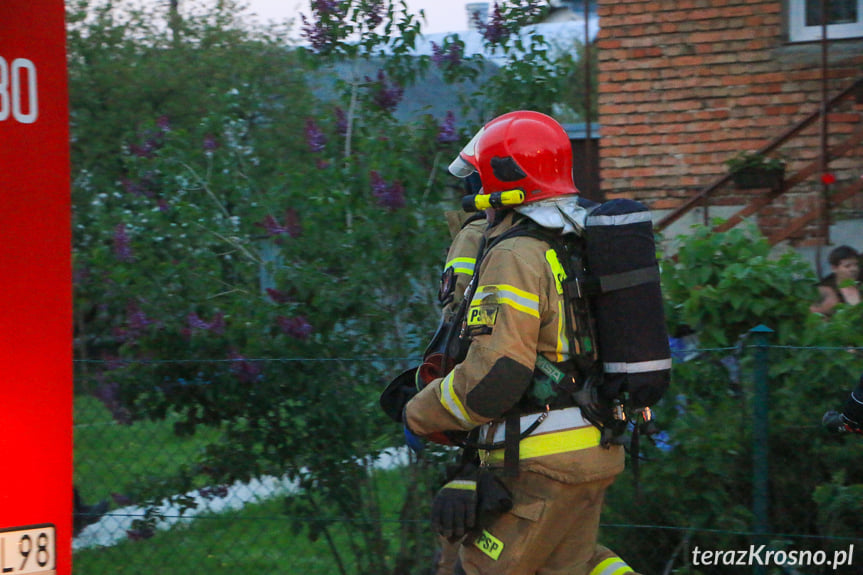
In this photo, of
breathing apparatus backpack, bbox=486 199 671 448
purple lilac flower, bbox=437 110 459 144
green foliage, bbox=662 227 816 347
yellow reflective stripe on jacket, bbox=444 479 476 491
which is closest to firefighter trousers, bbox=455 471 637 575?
yellow reflective stripe on jacket, bbox=444 479 476 491

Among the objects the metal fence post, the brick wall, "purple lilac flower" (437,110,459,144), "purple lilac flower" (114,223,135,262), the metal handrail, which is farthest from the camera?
the brick wall

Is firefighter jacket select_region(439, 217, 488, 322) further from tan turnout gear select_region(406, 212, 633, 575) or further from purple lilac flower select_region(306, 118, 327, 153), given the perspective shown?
purple lilac flower select_region(306, 118, 327, 153)

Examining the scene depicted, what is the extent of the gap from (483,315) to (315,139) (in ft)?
8.87

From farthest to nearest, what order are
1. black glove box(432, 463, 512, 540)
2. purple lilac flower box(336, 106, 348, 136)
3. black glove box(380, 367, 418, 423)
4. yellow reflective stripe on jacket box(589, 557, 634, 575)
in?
purple lilac flower box(336, 106, 348, 136), black glove box(380, 367, 418, 423), yellow reflective stripe on jacket box(589, 557, 634, 575), black glove box(432, 463, 512, 540)

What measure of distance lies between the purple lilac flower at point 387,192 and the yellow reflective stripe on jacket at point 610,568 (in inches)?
86.9

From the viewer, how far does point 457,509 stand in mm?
3160

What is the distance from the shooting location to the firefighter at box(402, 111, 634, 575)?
300 centimetres

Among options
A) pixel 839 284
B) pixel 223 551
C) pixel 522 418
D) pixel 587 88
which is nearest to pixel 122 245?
pixel 223 551

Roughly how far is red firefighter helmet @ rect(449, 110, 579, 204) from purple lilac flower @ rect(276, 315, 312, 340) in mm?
1933

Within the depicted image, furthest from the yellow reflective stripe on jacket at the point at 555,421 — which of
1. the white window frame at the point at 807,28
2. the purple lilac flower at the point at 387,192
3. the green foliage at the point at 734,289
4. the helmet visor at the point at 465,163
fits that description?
the white window frame at the point at 807,28

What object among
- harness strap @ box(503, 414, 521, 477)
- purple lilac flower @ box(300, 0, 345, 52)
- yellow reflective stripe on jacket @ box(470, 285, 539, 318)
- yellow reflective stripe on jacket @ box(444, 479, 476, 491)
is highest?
purple lilac flower @ box(300, 0, 345, 52)

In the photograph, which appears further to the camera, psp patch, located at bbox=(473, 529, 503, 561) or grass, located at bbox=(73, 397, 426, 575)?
grass, located at bbox=(73, 397, 426, 575)

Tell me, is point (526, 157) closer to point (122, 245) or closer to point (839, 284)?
→ point (839, 284)

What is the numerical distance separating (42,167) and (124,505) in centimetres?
320
